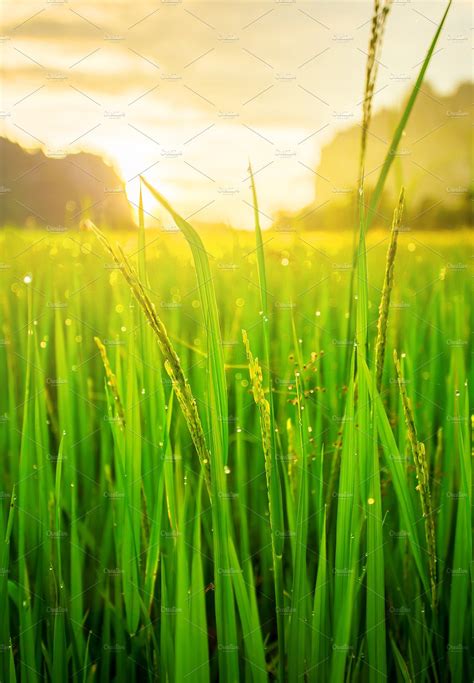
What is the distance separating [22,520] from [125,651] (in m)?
0.22

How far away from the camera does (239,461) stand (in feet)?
2.85

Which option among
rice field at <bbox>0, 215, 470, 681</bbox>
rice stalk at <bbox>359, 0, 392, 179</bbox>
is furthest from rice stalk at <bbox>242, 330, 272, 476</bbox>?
rice stalk at <bbox>359, 0, 392, 179</bbox>

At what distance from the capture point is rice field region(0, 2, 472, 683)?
758 millimetres

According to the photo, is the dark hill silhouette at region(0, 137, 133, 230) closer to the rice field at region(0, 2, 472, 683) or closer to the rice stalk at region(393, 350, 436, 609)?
the rice field at region(0, 2, 472, 683)

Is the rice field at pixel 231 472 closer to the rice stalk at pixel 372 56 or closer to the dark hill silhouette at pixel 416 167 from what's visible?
the dark hill silhouette at pixel 416 167

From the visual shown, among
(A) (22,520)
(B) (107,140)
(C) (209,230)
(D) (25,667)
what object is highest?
(B) (107,140)

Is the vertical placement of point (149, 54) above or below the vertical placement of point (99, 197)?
above

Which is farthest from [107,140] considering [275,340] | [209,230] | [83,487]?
[83,487]

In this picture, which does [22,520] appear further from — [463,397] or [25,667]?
[463,397]

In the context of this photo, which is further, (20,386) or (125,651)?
(20,386)

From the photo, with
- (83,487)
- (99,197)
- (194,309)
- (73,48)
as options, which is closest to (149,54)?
(73,48)

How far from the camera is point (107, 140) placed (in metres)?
0.90

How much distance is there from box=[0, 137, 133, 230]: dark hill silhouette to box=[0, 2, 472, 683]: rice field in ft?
0.09

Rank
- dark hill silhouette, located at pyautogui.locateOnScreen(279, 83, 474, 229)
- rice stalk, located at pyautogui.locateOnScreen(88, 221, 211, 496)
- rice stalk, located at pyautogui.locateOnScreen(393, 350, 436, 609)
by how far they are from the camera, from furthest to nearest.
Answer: dark hill silhouette, located at pyautogui.locateOnScreen(279, 83, 474, 229) → rice stalk, located at pyautogui.locateOnScreen(393, 350, 436, 609) → rice stalk, located at pyautogui.locateOnScreen(88, 221, 211, 496)
